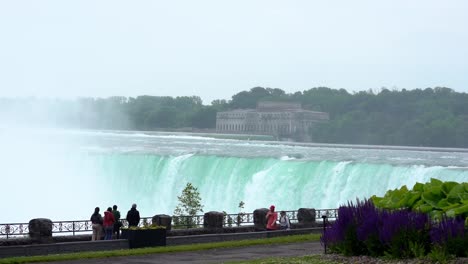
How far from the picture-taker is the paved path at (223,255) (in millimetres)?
20828

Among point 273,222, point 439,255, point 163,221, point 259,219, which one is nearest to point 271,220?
point 273,222

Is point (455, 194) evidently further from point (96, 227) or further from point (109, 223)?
point (96, 227)

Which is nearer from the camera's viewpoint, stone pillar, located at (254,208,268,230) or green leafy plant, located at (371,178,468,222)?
green leafy plant, located at (371,178,468,222)

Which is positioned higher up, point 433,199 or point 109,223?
point 433,199

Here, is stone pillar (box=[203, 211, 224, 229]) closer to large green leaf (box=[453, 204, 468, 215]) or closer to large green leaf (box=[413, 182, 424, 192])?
large green leaf (box=[413, 182, 424, 192])

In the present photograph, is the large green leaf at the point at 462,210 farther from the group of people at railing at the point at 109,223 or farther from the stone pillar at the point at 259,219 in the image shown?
the stone pillar at the point at 259,219

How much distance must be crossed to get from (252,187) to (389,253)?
38698 millimetres

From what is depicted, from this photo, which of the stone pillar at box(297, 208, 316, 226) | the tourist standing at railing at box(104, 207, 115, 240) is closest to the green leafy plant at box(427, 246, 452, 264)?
the tourist standing at railing at box(104, 207, 115, 240)

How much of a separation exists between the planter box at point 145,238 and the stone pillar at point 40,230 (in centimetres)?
249

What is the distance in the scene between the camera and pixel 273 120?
166250mm

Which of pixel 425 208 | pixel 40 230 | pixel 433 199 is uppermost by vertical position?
pixel 433 199

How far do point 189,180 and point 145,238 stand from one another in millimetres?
33081

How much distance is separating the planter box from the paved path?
73.9 inches

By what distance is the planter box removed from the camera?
2438 centimetres
